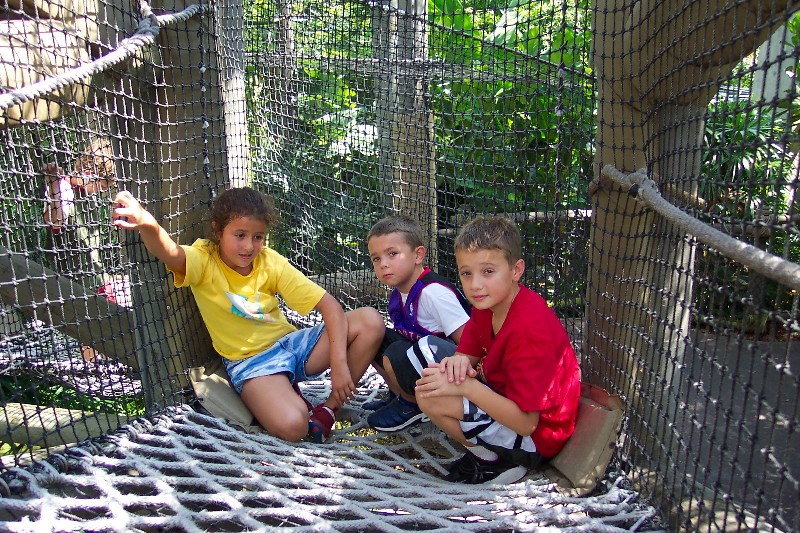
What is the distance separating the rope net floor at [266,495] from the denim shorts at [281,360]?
341mm

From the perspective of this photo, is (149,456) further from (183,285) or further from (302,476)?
(183,285)

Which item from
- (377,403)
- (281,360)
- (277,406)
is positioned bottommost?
(377,403)

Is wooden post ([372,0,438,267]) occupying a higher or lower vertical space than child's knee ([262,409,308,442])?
higher

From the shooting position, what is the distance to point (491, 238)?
2021 millimetres

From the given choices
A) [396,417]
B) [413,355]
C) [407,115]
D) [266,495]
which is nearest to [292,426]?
[396,417]

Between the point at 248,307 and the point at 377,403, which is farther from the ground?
the point at 248,307

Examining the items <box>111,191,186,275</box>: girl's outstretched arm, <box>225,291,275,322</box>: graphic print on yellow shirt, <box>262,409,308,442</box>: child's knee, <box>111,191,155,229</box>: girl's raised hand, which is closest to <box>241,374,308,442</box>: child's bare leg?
<box>262,409,308,442</box>: child's knee

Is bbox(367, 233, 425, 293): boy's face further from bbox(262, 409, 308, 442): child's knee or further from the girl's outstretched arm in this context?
the girl's outstretched arm

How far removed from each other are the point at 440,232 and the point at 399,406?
1.17 m

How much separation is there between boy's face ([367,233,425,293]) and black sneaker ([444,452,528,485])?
705 mm

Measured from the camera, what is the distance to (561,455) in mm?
1988

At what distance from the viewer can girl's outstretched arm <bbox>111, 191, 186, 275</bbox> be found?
2.01m

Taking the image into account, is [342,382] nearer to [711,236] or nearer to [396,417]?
[396,417]

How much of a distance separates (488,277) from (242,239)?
0.94m
